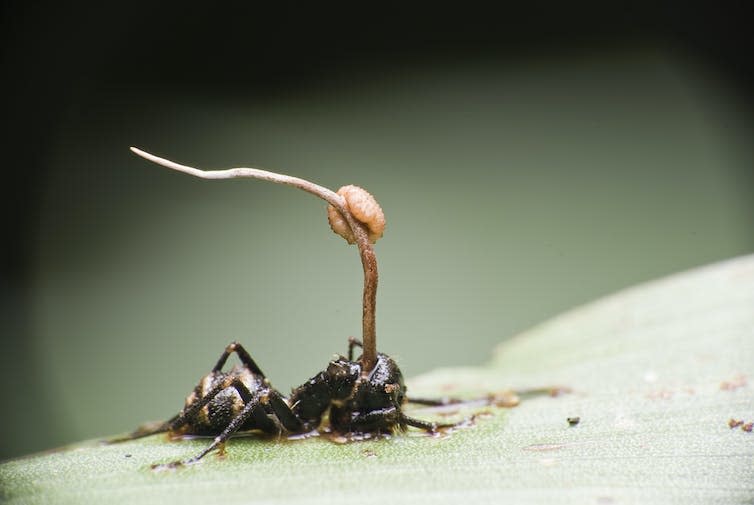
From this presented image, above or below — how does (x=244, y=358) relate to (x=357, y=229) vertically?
below

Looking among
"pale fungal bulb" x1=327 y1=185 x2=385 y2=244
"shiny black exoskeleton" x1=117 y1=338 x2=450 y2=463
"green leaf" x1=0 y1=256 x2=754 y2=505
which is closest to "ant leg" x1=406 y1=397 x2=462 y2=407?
"green leaf" x1=0 y1=256 x2=754 y2=505

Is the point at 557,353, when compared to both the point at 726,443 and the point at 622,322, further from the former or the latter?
the point at 726,443

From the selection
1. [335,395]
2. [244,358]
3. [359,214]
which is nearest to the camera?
[359,214]

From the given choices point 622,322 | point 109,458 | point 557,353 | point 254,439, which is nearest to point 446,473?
Result: point 254,439

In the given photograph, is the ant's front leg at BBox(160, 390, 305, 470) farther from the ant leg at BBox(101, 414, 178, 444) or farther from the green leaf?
the ant leg at BBox(101, 414, 178, 444)

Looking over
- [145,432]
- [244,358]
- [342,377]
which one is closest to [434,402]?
[342,377]

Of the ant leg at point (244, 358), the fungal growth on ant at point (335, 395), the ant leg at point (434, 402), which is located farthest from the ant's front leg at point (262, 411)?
the ant leg at point (434, 402)

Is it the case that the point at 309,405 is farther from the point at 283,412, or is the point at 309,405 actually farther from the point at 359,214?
the point at 359,214
